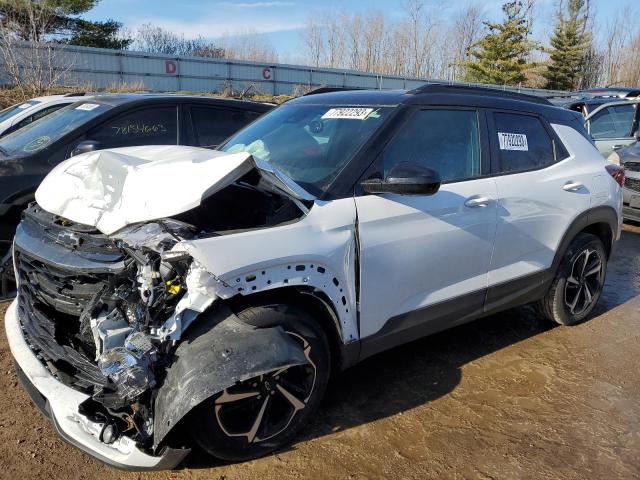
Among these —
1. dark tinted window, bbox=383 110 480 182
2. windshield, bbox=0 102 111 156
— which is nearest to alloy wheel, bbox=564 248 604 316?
dark tinted window, bbox=383 110 480 182

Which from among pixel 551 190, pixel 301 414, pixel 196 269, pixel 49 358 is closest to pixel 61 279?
pixel 49 358

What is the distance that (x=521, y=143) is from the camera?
3.96m

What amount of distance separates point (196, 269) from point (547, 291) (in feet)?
10.0

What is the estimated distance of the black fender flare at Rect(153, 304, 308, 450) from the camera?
7.40 feet

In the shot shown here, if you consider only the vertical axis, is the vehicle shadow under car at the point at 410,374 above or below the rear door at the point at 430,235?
below

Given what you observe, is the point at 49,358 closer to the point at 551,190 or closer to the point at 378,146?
the point at 378,146

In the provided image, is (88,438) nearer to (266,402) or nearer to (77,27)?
(266,402)

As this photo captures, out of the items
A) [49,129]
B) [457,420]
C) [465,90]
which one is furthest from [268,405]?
[49,129]

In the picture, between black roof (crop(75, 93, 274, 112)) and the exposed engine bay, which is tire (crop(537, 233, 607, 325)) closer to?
the exposed engine bay

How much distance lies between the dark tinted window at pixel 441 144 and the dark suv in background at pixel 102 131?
8.55ft

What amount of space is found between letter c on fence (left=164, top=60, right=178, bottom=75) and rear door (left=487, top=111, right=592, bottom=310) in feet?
78.6

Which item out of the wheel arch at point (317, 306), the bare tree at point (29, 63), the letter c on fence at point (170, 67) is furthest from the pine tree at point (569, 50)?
the wheel arch at point (317, 306)

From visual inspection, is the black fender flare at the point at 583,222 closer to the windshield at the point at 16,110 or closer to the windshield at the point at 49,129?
the windshield at the point at 49,129

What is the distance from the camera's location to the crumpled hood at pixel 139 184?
2451 mm
